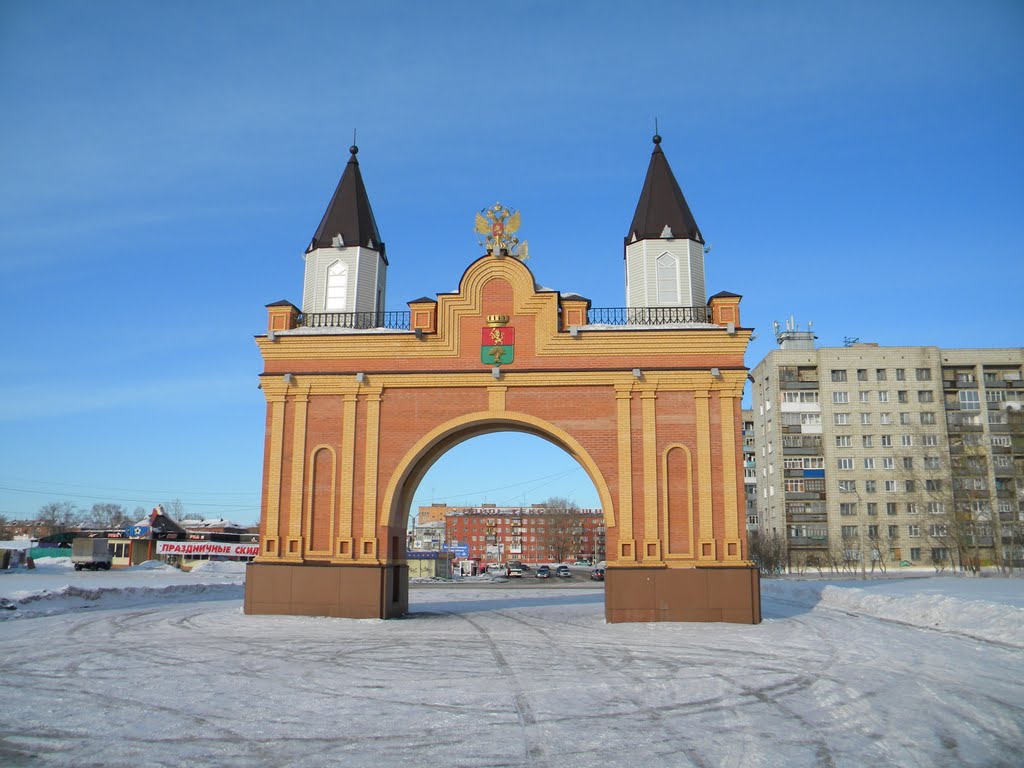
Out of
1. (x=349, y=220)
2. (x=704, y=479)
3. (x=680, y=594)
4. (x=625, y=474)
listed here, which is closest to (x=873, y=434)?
(x=704, y=479)

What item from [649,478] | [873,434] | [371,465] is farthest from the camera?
[873,434]

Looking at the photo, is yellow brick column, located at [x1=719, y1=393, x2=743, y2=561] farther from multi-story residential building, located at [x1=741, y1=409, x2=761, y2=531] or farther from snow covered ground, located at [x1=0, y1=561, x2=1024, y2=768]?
multi-story residential building, located at [x1=741, y1=409, x2=761, y2=531]

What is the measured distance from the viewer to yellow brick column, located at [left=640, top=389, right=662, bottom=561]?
2117 centimetres

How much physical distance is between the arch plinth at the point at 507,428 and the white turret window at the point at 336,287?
1.83 meters

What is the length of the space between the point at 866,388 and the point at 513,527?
99424mm

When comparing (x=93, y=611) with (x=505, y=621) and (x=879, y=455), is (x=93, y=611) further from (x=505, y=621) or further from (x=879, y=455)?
(x=879, y=455)

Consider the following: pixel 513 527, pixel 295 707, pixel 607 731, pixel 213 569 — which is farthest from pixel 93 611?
pixel 513 527

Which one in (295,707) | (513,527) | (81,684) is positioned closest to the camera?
(295,707)

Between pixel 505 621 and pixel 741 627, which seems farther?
pixel 505 621

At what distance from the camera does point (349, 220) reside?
2577 centimetres

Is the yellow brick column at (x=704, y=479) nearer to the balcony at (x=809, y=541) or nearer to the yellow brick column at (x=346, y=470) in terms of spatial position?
the yellow brick column at (x=346, y=470)

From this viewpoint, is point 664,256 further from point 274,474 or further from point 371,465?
point 274,474

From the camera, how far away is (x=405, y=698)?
10.9 metres

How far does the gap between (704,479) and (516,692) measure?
11380 millimetres
